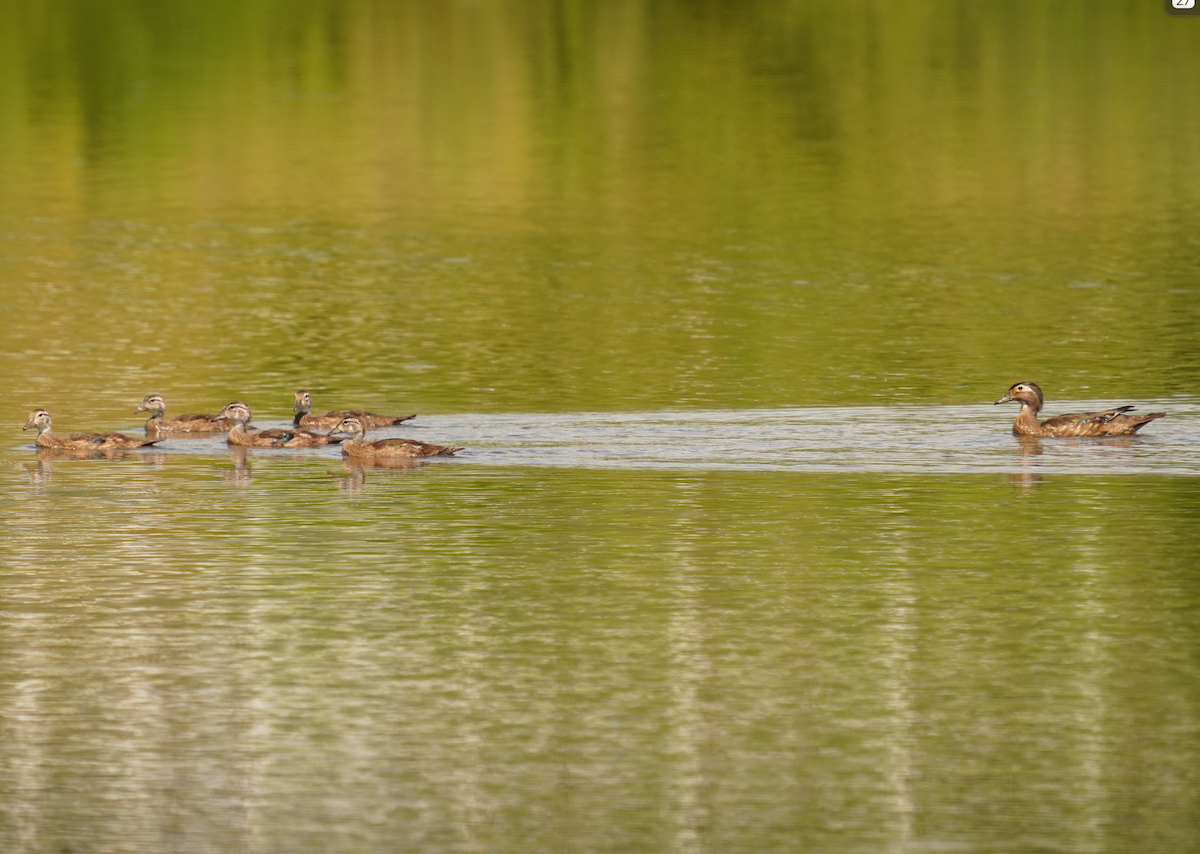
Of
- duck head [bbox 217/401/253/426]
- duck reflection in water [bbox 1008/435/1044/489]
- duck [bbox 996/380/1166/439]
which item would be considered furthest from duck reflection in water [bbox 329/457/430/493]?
duck [bbox 996/380/1166/439]

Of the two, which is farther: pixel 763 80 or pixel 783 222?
pixel 763 80

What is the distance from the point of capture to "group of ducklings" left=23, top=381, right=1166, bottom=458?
28062 mm

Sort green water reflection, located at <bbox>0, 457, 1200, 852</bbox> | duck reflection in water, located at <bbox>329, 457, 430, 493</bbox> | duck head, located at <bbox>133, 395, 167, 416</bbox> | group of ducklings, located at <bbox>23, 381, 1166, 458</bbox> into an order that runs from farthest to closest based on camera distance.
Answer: duck head, located at <bbox>133, 395, 167, 416</bbox> < group of ducklings, located at <bbox>23, 381, 1166, 458</bbox> < duck reflection in water, located at <bbox>329, 457, 430, 493</bbox> < green water reflection, located at <bbox>0, 457, 1200, 852</bbox>

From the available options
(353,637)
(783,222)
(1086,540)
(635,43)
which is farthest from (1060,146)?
(353,637)

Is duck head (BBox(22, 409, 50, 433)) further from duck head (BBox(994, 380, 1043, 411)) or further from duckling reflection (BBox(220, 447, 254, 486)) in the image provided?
duck head (BBox(994, 380, 1043, 411))

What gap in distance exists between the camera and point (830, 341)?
38.3 m

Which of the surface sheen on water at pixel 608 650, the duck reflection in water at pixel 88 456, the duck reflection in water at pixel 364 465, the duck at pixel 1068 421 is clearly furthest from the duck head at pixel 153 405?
the duck at pixel 1068 421

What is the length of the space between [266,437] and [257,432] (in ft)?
0.53

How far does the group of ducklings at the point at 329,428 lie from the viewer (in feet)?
92.1

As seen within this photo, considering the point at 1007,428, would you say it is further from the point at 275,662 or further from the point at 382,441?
the point at 275,662

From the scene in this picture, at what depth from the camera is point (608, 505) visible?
2477 cm

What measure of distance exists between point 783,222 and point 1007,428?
24460 mm

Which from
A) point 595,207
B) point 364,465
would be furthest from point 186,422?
point 595,207

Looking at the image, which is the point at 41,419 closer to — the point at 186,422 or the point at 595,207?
the point at 186,422
